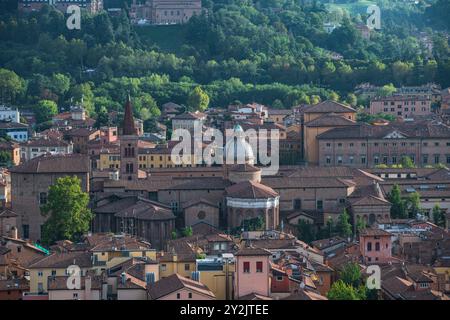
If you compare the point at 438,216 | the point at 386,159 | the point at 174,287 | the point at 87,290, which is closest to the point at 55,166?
the point at 438,216

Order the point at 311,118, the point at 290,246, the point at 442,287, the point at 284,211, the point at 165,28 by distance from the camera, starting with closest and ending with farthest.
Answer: the point at 442,287 → the point at 290,246 → the point at 284,211 → the point at 311,118 → the point at 165,28

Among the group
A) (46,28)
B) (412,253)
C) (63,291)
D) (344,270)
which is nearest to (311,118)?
(412,253)

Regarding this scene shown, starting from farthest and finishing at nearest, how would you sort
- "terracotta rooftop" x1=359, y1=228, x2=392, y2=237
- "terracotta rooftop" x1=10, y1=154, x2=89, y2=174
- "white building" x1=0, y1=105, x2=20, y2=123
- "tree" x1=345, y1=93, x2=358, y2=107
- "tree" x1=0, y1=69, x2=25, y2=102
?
1. "tree" x1=0, y1=69, x2=25, y2=102
2. "tree" x1=345, y1=93, x2=358, y2=107
3. "white building" x1=0, y1=105, x2=20, y2=123
4. "terracotta rooftop" x1=10, y1=154, x2=89, y2=174
5. "terracotta rooftop" x1=359, y1=228, x2=392, y2=237

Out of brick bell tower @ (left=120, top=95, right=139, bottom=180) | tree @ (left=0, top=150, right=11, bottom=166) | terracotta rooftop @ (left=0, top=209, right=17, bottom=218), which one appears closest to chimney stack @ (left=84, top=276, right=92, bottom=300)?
terracotta rooftop @ (left=0, top=209, right=17, bottom=218)

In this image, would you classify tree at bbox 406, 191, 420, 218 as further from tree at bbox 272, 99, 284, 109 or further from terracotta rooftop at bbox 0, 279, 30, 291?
tree at bbox 272, 99, 284, 109

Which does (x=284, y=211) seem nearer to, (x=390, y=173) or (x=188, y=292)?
(x=390, y=173)

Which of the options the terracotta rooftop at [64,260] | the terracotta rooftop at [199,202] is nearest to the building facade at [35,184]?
the terracotta rooftop at [199,202]
